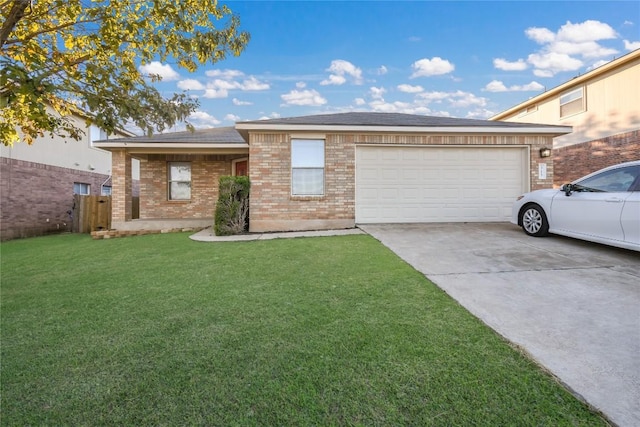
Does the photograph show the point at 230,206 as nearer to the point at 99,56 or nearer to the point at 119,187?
the point at 99,56

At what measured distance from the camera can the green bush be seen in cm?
803

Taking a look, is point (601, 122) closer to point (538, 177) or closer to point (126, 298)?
point (538, 177)

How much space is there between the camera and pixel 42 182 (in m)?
12.3

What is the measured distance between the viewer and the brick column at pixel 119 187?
10.7 metres

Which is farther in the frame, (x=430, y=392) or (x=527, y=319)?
(x=527, y=319)

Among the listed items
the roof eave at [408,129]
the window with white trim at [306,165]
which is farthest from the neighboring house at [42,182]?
the window with white trim at [306,165]

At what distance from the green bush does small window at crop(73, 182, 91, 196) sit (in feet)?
34.6

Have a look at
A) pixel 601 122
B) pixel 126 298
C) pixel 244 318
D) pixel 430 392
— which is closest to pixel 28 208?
pixel 126 298

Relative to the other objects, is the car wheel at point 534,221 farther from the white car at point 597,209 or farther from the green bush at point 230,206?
the green bush at point 230,206

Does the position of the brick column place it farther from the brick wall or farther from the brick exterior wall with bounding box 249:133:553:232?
the brick exterior wall with bounding box 249:133:553:232

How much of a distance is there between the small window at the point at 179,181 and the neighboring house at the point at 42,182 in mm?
2821

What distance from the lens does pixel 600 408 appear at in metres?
1.70

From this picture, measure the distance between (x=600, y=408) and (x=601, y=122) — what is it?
1570 centimetres

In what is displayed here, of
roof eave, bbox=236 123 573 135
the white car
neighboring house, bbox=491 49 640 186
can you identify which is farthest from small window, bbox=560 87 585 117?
the white car
